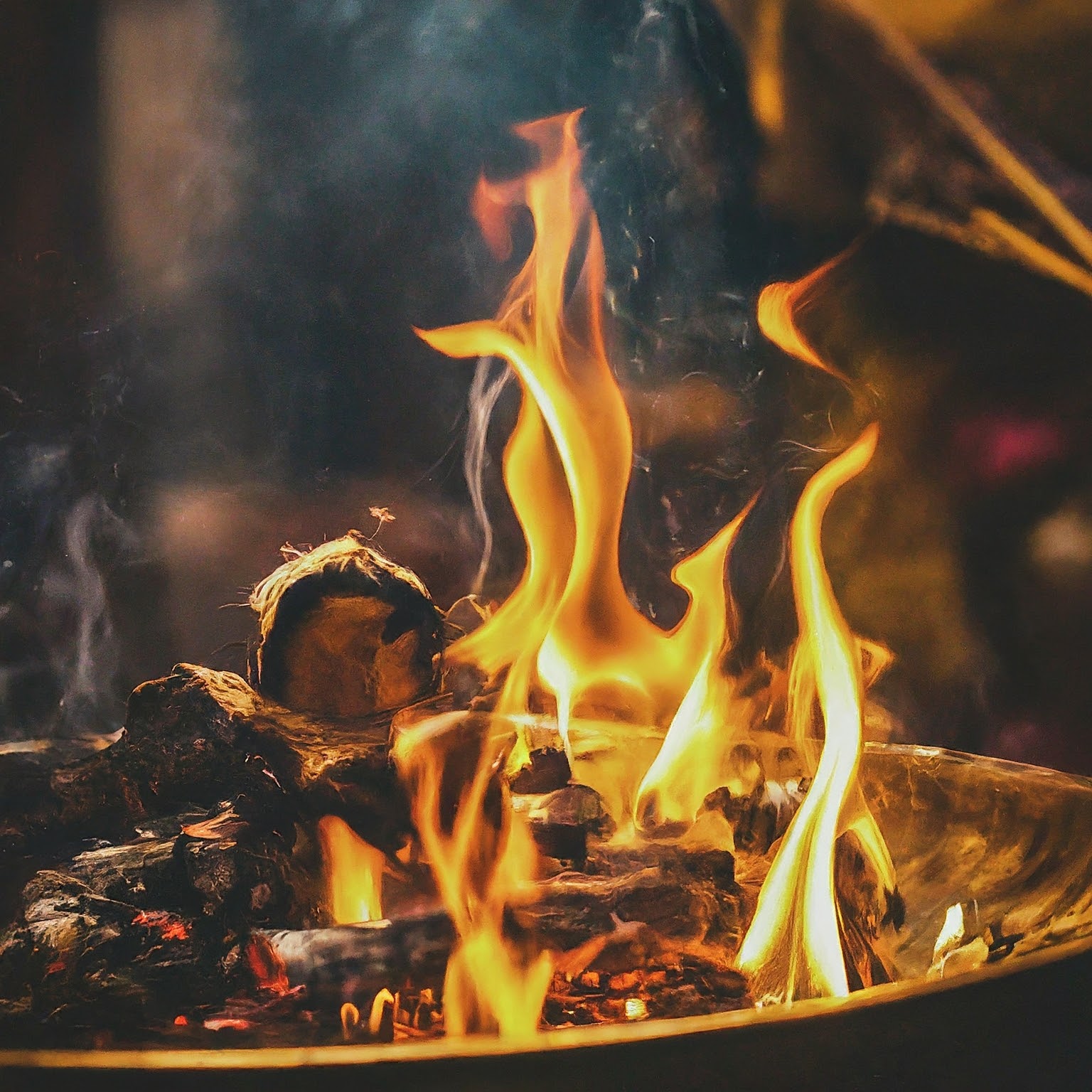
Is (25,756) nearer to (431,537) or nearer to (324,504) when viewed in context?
(324,504)

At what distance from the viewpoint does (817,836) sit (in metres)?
1.47

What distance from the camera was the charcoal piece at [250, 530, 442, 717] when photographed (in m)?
1.78

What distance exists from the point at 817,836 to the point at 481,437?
3.77ft

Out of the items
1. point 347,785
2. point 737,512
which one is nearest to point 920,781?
point 737,512

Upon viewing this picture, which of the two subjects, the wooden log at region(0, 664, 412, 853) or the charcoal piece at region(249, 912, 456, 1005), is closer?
the charcoal piece at region(249, 912, 456, 1005)

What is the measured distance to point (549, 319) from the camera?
7.09ft

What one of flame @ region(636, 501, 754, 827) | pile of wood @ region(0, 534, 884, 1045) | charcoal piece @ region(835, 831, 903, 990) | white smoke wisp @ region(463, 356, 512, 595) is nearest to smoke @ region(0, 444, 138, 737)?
pile of wood @ region(0, 534, 884, 1045)

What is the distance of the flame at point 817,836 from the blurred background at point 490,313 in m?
0.48

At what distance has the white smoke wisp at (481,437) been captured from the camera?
2246 mm

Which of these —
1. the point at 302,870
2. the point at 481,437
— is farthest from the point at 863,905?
the point at 481,437

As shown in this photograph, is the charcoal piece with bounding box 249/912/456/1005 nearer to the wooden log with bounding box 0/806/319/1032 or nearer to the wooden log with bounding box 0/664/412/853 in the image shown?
the wooden log with bounding box 0/806/319/1032

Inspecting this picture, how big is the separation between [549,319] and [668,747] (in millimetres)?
892

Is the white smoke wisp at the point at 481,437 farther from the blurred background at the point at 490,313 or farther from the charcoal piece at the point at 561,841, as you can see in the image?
the charcoal piece at the point at 561,841

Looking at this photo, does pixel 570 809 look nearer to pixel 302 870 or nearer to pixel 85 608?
pixel 302 870
